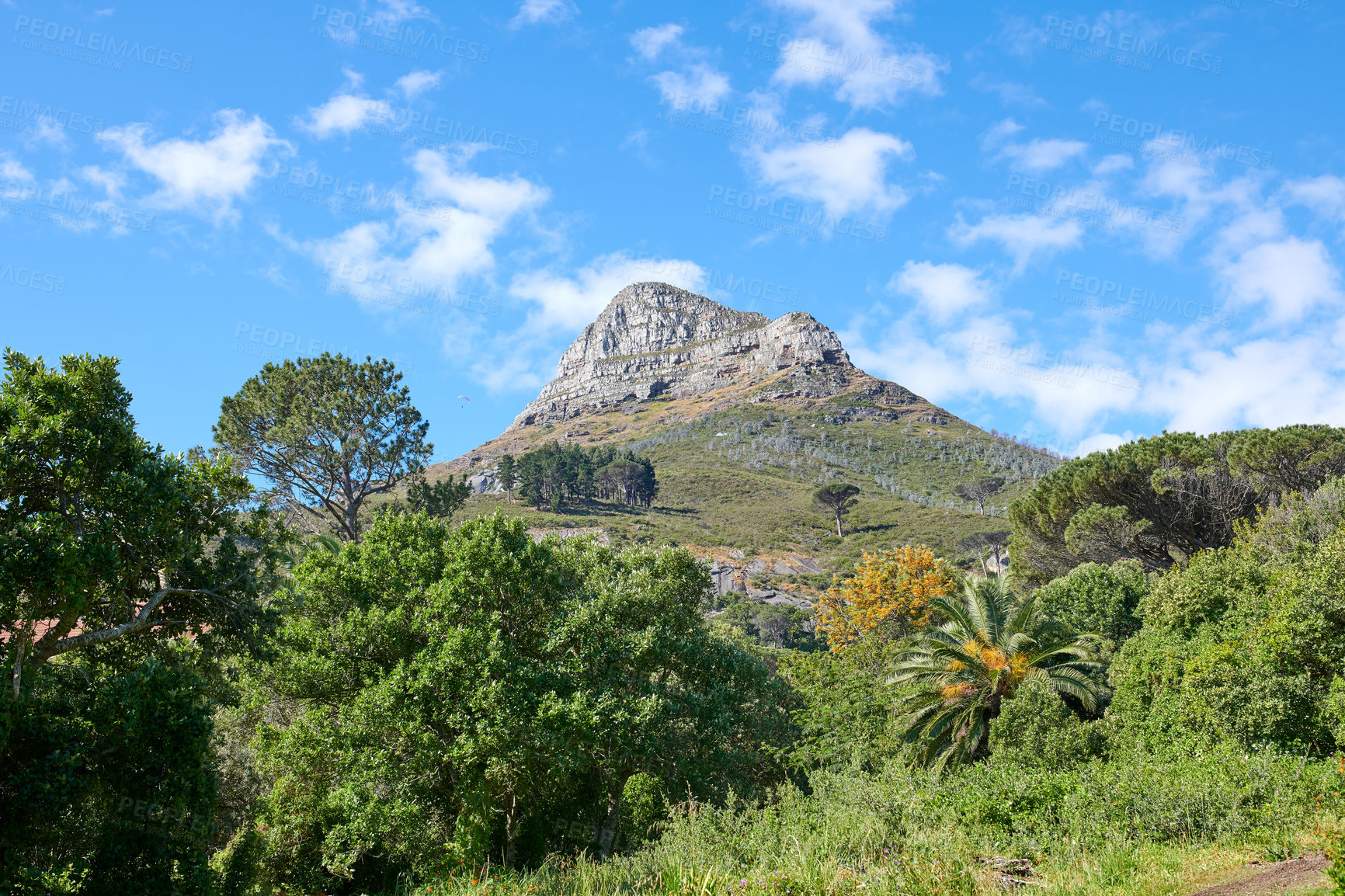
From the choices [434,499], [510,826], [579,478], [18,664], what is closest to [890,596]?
[434,499]

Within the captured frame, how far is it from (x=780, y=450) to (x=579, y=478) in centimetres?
4161

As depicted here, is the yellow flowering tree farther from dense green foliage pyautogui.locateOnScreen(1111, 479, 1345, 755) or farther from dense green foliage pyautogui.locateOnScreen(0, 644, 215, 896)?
dense green foliage pyautogui.locateOnScreen(0, 644, 215, 896)

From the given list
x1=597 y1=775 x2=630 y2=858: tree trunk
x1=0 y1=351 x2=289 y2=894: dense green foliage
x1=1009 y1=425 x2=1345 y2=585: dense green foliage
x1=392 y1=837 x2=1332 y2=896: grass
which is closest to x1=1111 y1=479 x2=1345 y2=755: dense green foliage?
x1=392 y1=837 x2=1332 y2=896: grass

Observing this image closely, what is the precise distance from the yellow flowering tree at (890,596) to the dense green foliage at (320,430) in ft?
58.7

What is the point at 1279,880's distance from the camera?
7.28 metres

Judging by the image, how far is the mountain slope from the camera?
243 ft

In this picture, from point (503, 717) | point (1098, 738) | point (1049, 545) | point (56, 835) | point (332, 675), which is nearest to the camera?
point (56, 835)

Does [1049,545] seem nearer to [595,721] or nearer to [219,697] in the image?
[595,721]

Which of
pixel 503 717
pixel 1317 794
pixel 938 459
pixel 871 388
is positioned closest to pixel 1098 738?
pixel 1317 794

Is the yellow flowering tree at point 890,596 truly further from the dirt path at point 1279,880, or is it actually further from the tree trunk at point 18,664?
the tree trunk at point 18,664

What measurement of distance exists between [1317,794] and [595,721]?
10.4 meters

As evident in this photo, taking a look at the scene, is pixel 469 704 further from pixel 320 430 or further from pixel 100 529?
pixel 320 430

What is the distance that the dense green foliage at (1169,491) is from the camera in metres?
27.6

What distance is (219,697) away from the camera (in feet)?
39.6
